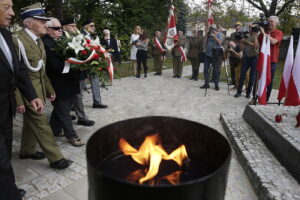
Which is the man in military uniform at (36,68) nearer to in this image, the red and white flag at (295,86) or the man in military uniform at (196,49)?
the red and white flag at (295,86)

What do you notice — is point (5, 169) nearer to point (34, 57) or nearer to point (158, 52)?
point (34, 57)

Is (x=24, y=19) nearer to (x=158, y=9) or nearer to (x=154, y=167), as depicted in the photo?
(x=154, y=167)

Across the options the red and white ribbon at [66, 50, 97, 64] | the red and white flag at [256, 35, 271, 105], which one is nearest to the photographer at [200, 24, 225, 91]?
the red and white flag at [256, 35, 271, 105]

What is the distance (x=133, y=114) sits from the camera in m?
5.75

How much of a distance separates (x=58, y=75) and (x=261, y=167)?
3169 mm

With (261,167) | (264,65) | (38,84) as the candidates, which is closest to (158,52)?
(264,65)

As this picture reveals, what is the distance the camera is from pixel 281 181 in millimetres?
2881

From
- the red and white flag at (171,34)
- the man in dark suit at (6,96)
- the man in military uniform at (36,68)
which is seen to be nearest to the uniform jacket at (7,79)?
the man in dark suit at (6,96)

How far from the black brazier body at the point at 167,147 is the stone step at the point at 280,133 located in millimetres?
1750

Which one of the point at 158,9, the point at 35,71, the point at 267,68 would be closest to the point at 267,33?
the point at 267,68

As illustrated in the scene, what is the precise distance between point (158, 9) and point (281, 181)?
1881cm

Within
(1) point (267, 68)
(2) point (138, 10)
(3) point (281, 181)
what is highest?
(2) point (138, 10)

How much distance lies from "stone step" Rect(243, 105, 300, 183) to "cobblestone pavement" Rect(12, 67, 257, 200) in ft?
1.83

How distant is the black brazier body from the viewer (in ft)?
3.86
